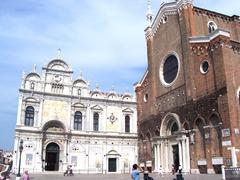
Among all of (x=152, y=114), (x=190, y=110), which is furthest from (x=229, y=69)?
(x=152, y=114)

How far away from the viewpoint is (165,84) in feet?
112

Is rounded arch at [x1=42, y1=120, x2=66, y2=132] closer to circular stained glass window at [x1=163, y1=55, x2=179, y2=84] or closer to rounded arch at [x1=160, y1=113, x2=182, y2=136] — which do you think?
rounded arch at [x1=160, y1=113, x2=182, y2=136]

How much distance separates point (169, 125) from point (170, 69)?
618 cm

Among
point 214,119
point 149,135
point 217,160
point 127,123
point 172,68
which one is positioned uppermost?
point 172,68

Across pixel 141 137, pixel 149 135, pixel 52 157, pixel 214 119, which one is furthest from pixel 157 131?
pixel 52 157

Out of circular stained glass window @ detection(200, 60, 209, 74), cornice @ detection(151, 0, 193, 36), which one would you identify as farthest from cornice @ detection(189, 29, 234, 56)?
cornice @ detection(151, 0, 193, 36)

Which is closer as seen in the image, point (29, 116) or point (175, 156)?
point (175, 156)

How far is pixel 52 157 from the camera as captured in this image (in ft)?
138

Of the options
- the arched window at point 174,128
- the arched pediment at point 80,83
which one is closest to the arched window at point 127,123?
the arched pediment at point 80,83

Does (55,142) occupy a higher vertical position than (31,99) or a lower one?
lower

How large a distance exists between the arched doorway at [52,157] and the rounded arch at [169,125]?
16576 mm

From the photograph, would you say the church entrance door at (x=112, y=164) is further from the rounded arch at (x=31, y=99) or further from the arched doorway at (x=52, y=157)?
the rounded arch at (x=31, y=99)

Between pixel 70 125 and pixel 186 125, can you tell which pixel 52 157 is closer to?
pixel 70 125

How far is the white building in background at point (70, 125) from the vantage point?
134ft
